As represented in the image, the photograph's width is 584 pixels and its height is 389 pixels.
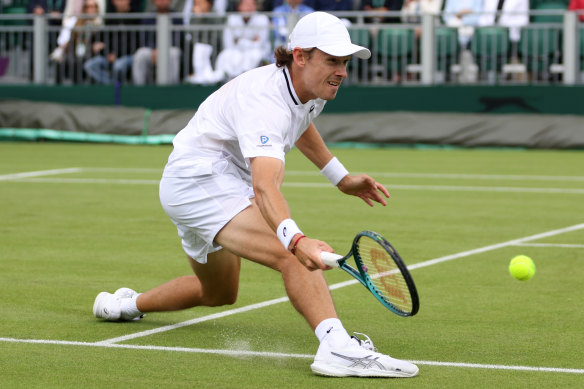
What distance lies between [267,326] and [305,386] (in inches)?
58.1

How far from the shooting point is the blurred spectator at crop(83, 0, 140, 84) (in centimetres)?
2280

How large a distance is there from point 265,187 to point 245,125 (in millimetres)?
383

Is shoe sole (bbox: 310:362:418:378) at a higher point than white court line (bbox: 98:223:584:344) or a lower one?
higher

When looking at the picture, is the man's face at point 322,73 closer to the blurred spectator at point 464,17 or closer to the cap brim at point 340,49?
the cap brim at point 340,49

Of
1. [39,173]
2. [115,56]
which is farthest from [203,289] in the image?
[115,56]

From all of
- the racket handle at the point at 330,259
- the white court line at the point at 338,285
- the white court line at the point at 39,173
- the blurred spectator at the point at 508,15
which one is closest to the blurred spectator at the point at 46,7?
the white court line at the point at 39,173

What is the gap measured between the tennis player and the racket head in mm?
208

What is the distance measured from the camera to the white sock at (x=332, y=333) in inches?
218

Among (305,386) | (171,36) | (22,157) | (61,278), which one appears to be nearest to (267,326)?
(305,386)

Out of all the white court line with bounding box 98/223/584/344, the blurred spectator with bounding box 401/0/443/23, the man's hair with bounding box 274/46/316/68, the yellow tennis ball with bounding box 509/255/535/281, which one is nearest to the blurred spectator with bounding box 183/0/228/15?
the blurred spectator with bounding box 401/0/443/23

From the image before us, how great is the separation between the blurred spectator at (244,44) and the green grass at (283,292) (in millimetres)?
5772

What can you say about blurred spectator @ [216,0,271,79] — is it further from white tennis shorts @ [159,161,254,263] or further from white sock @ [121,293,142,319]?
white tennis shorts @ [159,161,254,263]

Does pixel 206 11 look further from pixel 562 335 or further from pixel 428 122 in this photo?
pixel 562 335

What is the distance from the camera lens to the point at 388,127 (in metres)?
21.2
